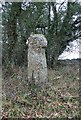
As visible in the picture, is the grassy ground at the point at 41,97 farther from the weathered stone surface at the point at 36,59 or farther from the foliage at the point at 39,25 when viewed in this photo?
the foliage at the point at 39,25

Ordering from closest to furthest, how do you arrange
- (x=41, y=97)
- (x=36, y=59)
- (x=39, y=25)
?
(x=41, y=97), (x=36, y=59), (x=39, y=25)

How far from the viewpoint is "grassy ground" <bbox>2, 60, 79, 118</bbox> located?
4.21 metres

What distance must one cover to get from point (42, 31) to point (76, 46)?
3.42 feet

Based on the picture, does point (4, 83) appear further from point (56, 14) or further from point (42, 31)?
point (56, 14)

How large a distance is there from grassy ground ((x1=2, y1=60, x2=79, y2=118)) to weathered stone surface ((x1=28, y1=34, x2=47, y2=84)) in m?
0.20

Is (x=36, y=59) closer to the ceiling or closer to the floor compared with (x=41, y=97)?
closer to the ceiling

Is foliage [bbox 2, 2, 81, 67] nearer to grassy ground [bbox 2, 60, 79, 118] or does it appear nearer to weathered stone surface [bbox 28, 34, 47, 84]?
grassy ground [bbox 2, 60, 79, 118]

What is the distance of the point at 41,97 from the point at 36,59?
92 centimetres

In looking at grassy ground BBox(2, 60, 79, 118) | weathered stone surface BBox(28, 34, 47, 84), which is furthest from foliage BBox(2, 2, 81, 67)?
weathered stone surface BBox(28, 34, 47, 84)

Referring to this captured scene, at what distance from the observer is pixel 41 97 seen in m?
4.68

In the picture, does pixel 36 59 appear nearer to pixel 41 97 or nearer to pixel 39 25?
pixel 41 97

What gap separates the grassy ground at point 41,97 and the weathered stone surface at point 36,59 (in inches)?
7.9

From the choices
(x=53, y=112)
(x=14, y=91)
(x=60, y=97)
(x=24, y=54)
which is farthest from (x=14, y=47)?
(x=53, y=112)

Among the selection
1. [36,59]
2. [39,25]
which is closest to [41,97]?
[36,59]
